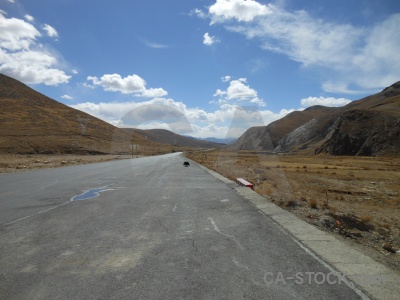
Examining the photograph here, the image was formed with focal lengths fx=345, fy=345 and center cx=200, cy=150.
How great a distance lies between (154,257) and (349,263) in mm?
3394

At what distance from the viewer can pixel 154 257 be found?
614 centimetres

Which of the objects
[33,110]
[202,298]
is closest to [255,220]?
[202,298]

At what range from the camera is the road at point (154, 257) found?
15.5 feet

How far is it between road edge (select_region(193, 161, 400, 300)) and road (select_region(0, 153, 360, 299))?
230 mm

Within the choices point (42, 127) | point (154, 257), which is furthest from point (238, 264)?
point (42, 127)

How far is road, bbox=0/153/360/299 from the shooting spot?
15.5 ft

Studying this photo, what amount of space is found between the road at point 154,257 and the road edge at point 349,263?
230mm

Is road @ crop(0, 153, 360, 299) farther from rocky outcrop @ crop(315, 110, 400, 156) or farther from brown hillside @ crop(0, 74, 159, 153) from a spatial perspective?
rocky outcrop @ crop(315, 110, 400, 156)

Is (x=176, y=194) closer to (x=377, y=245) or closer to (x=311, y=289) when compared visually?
(x=377, y=245)

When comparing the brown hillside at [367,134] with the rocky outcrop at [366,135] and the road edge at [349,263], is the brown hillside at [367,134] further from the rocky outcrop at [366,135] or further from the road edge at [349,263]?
the road edge at [349,263]

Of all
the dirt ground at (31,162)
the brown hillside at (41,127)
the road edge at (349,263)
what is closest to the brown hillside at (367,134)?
the dirt ground at (31,162)

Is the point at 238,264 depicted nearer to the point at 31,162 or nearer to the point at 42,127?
the point at 31,162

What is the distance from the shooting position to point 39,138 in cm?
9500

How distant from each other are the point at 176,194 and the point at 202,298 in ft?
35.5
